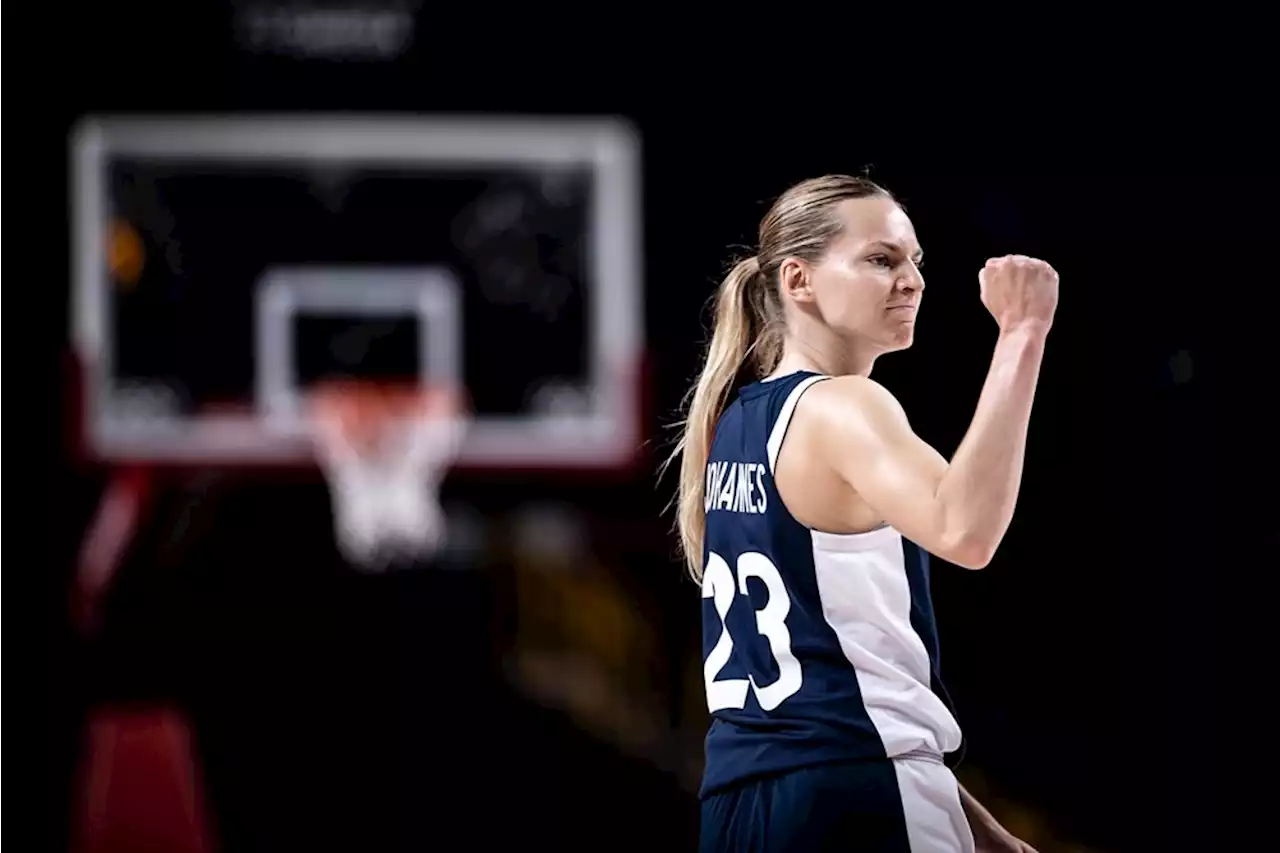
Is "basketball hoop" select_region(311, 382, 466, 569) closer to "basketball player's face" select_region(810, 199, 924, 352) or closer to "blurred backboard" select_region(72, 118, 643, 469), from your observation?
"blurred backboard" select_region(72, 118, 643, 469)

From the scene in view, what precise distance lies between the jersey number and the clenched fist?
411 millimetres

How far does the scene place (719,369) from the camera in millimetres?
2445

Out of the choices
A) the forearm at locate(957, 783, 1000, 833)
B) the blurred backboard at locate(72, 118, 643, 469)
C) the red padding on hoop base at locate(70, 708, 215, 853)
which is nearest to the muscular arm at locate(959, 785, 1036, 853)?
the forearm at locate(957, 783, 1000, 833)

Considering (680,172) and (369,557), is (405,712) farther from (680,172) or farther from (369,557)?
(680,172)

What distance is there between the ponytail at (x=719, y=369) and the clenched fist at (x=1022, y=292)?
1.47 feet

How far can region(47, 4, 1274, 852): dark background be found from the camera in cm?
557

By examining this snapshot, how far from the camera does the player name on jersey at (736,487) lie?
2.24m

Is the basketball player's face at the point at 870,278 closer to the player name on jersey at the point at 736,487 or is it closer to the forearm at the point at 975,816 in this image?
the player name on jersey at the point at 736,487

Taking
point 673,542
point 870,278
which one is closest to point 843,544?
point 870,278

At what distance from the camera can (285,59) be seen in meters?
8.41

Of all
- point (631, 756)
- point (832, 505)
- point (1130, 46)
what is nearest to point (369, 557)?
point (631, 756)

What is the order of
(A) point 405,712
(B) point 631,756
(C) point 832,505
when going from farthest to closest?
(A) point 405,712 → (B) point 631,756 → (C) point 832,505

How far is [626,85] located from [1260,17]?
2.84 metres

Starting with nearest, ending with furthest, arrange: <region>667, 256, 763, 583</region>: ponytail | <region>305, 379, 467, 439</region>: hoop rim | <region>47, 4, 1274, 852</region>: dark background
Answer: <region>667, 256, 763, 583</region>: ponytail, <region>47, 4, 1274, 852</region>: dark background, <region>305, 379, 467, 439</region>: hoop rim
